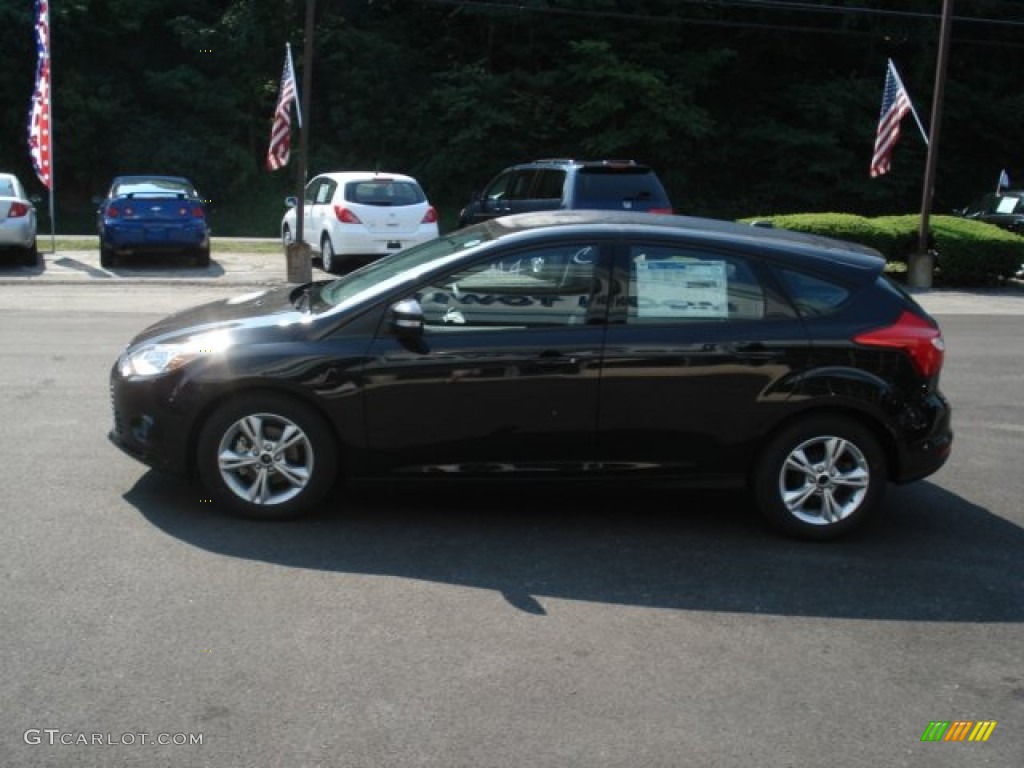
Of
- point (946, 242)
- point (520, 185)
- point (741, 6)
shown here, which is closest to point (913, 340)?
point (520, 185)

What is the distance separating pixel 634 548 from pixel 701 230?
174 cm

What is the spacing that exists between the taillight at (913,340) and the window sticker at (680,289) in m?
0.75

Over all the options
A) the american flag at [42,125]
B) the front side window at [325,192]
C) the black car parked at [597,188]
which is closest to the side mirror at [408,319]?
the black car parked at [597,188]

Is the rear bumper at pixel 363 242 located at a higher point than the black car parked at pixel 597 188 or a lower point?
lower

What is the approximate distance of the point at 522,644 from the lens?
4.69 meters

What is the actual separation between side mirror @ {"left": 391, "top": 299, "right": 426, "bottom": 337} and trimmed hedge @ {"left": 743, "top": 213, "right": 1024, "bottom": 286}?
15.0 metres

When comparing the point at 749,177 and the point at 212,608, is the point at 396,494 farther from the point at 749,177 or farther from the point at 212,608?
the point at 749,177

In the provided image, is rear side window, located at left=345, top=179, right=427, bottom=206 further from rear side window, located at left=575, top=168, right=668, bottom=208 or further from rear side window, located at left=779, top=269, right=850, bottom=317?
rear side window, located at left=779, top=269, right=850, bottom=317

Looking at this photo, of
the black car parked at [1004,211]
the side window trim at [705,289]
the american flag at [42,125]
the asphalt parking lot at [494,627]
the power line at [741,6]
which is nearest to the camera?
the asphalt parking lot at [494,627]

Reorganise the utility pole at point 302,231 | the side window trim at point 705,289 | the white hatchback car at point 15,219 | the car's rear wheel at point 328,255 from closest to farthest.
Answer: the side window trim at point 705,289, the utility pole at point 302,231, the white hatchback car at point 15,219, the car's rear wheel at point 328,255

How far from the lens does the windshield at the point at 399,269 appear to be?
20.3 ft

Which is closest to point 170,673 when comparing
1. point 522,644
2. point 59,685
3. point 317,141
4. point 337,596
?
point 59,685

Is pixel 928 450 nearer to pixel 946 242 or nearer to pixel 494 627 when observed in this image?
pixel 494 627

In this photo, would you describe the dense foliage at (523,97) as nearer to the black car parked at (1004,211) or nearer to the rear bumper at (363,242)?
the black car parked at (1004,211)
